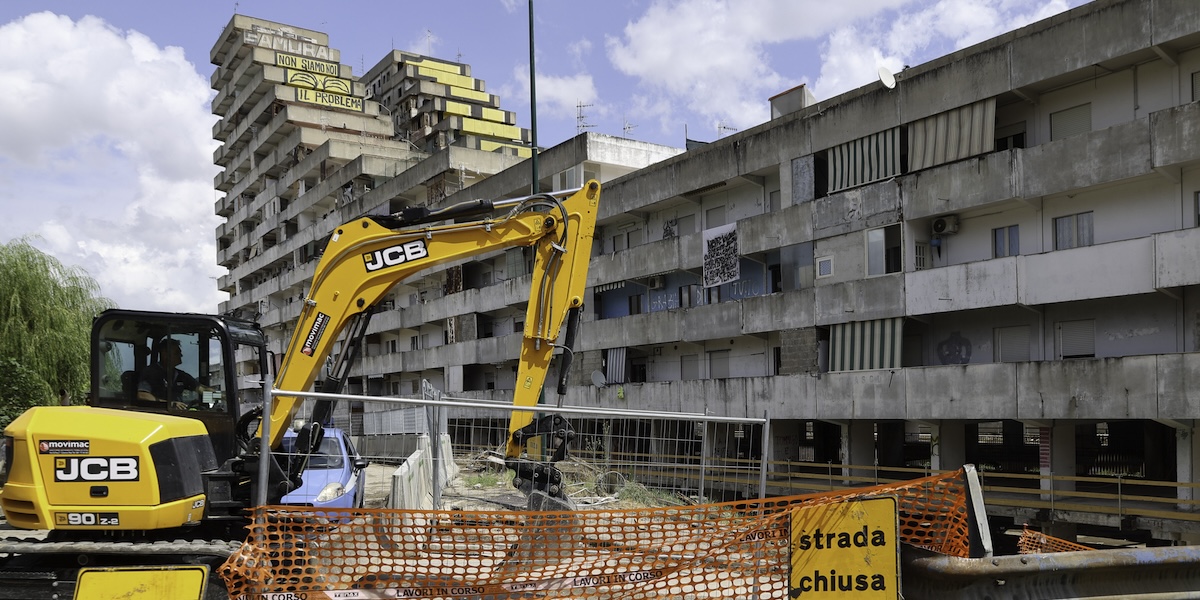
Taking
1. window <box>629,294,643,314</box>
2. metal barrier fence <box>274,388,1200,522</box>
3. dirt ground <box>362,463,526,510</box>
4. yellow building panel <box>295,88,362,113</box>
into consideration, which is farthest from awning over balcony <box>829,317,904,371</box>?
yellow building panel <box>295,88,362,113</box>

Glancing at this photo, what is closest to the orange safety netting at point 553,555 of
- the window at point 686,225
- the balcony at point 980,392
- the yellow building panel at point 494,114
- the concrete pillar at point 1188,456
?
the balcony at point 980,392

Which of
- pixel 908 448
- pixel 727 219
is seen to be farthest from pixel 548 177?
pixel 908 448

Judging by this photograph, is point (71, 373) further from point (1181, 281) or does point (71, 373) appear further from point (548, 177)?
point (1181, 281)

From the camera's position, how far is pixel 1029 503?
840 inches

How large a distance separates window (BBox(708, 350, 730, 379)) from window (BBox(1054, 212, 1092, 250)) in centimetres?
1130

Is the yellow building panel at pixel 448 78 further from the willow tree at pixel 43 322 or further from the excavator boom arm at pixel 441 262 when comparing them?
the excavator boom arm at pixel 441 262

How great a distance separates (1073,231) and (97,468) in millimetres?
Result: 21109

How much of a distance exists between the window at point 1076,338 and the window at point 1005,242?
2.09 meters

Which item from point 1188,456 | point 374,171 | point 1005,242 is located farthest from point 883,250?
point 374,171

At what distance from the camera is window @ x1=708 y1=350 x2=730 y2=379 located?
30859 mm

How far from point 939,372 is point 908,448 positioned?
10833 millimetres

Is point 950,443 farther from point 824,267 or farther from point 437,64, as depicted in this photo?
point 437,64

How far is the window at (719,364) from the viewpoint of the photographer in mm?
30859

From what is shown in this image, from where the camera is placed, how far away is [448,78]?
85.9 meters
